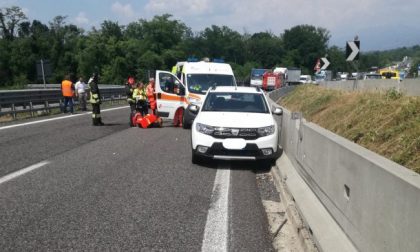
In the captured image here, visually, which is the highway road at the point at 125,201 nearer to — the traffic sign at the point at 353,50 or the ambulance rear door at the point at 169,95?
the ambulance rear door at the point at 169,95

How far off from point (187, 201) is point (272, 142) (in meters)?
2.96

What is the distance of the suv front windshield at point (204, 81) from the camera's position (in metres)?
16.2

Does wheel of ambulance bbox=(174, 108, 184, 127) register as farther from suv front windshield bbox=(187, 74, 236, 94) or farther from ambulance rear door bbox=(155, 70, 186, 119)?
suv front windshield bbox=(187, 74, 236, 94)

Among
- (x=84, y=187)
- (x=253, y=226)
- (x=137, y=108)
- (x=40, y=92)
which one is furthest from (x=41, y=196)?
(x=40, y=92)

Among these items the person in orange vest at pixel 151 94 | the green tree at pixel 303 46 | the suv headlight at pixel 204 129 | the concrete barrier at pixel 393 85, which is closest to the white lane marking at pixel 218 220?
the suv headlight at pixel 204 129

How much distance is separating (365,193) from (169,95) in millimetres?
12623

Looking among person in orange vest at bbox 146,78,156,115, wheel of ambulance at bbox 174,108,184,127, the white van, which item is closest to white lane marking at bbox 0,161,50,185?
the white van

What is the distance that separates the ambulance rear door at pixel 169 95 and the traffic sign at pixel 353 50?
321 inches

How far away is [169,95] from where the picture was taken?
16016mm

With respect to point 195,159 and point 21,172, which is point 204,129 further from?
point 21,172

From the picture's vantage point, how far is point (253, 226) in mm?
5402

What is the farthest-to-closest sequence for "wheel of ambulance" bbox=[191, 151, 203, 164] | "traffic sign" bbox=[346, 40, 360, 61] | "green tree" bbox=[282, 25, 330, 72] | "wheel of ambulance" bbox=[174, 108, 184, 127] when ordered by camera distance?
"green tree" bbox=[282, 25, 330, 72]
"traffic sign" bbox=[346, 40, 360, 61]
"wheel of ambulance" bbox=[174, 108, 184, 127]
"wheel of ambulance" bbox=[191, 151, 203, 164]

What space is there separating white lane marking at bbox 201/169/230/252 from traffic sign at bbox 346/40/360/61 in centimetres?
1405

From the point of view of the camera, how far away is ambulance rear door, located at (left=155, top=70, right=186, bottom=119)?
15.9 metres
